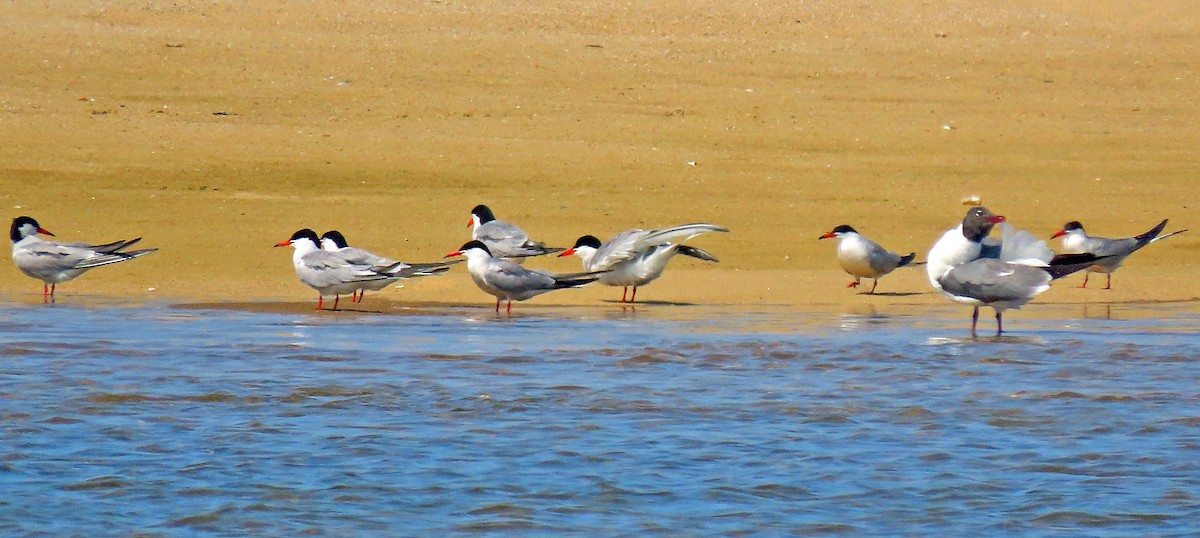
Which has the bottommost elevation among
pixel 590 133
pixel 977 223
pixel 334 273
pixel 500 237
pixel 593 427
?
pixel 593 427

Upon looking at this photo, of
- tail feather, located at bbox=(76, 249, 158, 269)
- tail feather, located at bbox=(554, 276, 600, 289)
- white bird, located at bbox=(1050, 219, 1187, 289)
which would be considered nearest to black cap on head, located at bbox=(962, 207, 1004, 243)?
white bird, located at bbox=(1050, 219, 1187, 289)

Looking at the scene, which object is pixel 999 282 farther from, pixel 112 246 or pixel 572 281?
pixel 112 246

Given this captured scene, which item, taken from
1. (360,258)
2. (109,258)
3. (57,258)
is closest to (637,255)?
(360,258)

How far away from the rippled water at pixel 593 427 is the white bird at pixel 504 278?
0.64 m

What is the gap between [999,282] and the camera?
31.4ft

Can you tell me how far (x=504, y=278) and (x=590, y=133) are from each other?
7515 mm

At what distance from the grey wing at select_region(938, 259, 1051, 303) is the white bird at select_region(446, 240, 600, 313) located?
2631 mm

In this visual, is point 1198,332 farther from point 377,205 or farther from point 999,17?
point 999,17

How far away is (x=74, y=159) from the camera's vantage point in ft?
52.0

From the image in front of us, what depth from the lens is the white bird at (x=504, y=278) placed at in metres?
10.7

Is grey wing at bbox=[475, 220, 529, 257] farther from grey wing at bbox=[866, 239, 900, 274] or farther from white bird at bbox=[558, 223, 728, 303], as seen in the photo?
grey wing at bbox=[866, 239, 900, 274]

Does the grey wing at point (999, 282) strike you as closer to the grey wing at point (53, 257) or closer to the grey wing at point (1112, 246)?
the grey wing at point (1112, 246)

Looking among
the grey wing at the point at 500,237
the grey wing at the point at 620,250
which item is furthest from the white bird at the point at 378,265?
the grey wing at the point at 620,250

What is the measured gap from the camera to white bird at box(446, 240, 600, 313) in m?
10.7
